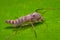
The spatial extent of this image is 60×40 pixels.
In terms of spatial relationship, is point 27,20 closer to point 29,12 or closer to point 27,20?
point 27,20

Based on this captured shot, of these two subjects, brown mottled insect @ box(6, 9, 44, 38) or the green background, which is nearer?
the green background

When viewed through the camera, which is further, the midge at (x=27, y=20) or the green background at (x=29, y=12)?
the midge at (x=27, y=20)

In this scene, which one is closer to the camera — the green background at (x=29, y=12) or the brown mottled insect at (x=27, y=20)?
the green background at (x=29, y=12)

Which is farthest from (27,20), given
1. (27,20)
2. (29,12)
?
(29,12)

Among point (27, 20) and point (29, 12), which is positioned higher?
point (29, 12)

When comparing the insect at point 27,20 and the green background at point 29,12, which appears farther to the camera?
the insect at point 27,20

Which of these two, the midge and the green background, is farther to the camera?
the midge

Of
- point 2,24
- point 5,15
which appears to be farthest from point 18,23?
point 5,15

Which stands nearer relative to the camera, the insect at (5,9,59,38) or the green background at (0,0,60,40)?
the green background at (0,0,60,40)

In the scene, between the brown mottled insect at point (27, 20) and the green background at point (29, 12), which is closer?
the green background at point (29, 12)
